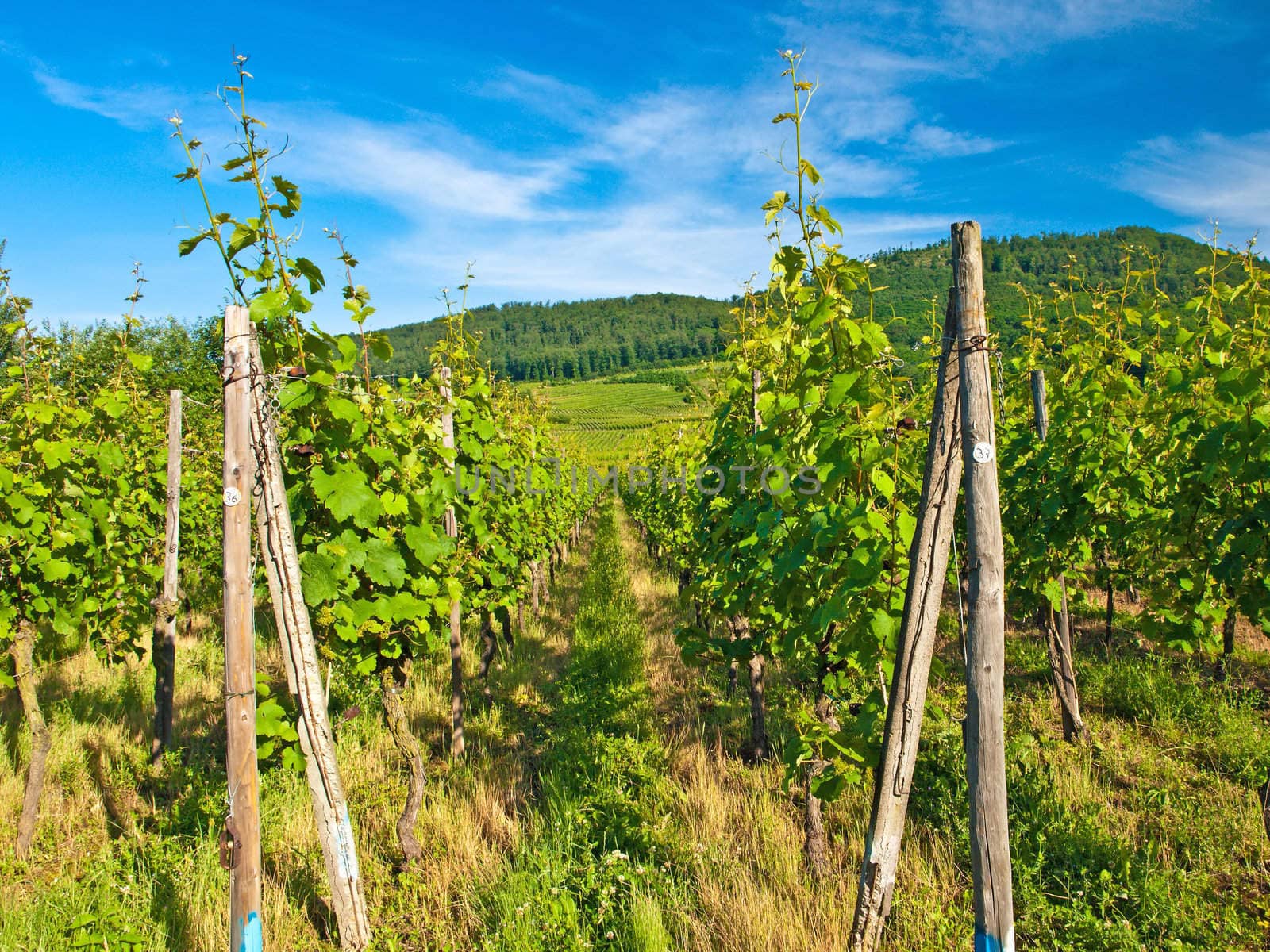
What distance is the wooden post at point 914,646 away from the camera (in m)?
2.30

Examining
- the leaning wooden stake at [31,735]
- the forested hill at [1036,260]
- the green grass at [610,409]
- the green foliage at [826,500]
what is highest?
the forested hill at [1036,260]

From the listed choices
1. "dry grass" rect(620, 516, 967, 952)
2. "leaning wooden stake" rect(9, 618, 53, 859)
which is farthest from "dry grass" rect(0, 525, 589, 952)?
"dry grass" rect(620, 516, 967, 952)

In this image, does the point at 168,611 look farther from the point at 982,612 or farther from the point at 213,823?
the point at 982,612

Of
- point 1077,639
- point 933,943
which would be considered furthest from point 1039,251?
point 933,943

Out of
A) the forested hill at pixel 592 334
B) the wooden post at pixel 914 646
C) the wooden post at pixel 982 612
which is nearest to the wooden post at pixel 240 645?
the wooden post at pixel 914 646

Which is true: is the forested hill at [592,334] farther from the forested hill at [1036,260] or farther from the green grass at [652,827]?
the green grass at [652,827]

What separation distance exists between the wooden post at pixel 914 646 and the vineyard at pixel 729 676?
11 mm

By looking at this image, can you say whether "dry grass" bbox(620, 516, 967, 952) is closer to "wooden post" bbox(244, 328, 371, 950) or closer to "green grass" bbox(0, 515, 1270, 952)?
"green grass" bbox(0, 515, 1270, 952)

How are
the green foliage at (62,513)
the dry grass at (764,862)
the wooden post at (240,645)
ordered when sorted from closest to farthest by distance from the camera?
the wooden post at (240,645), the dry grass at (764,862), the green foliage at (62,513)

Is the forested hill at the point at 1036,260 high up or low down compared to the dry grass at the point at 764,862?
up

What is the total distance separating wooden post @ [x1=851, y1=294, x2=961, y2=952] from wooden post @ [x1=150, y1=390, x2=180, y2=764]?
175 inches

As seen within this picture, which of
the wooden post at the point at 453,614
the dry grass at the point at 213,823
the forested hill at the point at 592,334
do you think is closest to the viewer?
the dry grass at the point at 213,823

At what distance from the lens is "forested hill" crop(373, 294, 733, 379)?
102438 mm

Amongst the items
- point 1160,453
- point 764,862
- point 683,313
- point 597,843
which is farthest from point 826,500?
point 683,313
